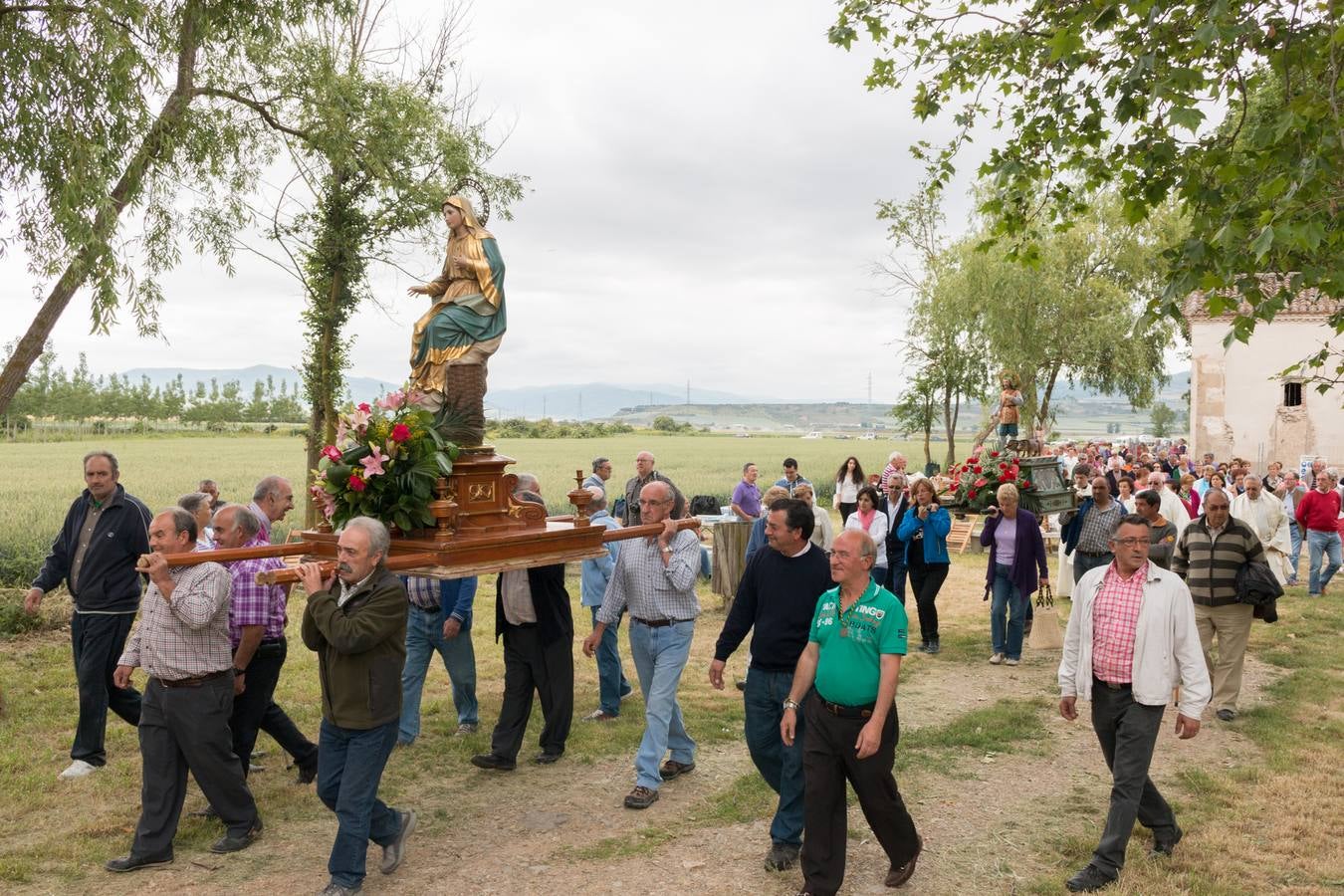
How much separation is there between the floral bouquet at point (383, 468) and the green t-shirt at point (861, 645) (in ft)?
8.56

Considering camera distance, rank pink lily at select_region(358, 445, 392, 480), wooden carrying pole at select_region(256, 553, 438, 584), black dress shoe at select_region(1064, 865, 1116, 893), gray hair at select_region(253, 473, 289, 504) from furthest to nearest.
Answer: gray hair at select_region(253, 473, 289, 504) < pink lily at select_region(358, 445, 392, 480) < black dress shoe at select_region(1064, 865, 1116, 893) < wooden carrying pole at select_region(256, 553, 438, 584)

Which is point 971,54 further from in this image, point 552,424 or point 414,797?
point 552,424

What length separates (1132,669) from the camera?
19.2ft

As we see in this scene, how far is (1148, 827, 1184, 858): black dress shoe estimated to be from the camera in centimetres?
621

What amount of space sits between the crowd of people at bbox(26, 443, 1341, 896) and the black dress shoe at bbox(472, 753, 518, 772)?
0.04ft

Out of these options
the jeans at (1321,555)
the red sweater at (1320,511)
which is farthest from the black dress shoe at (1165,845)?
the red sweater at (1320,511)

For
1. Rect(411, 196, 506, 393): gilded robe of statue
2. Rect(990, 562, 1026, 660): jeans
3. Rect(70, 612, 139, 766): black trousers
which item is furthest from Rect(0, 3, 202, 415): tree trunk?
Rect(990, 562, 1026, 660): jeans

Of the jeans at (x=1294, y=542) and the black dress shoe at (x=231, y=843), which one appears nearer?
the black dress shoe at (x=231, y=843)

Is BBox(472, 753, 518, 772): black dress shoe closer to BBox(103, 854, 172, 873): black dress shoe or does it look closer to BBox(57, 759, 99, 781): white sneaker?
BBox(103, 854, 172, 873): black dress shoe

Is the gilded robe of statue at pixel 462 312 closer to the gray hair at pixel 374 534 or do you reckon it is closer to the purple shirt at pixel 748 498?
the gray hair at pixel 374 534

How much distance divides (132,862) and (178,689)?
3.30ft

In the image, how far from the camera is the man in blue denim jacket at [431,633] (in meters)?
8.39

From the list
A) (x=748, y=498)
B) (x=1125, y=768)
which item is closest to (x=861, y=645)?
(x=1125, y=768)

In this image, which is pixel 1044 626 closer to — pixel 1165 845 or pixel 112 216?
pixel 1165 845
